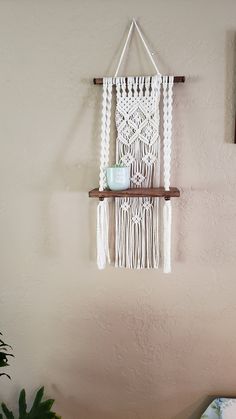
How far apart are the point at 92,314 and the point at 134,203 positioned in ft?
1.66

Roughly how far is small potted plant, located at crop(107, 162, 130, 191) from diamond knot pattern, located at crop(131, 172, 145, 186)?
88mm

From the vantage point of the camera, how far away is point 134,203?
4.09 feet

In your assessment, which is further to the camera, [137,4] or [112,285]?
[112,285]

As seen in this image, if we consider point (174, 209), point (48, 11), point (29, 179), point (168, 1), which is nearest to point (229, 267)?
point (174, 209)

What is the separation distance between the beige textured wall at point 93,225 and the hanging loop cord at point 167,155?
61 mm

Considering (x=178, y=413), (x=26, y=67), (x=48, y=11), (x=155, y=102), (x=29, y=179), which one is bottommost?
(x=178, y=413)

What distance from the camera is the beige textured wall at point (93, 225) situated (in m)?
1.20

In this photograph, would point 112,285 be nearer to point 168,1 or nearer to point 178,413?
point 178,413

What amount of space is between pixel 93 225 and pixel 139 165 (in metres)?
0.31

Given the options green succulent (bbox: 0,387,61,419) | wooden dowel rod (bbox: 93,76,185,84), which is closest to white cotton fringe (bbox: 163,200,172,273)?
wooden dowel rod (bbox: 93,76,185,84)

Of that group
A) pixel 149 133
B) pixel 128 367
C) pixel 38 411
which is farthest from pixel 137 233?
pixel 38 411

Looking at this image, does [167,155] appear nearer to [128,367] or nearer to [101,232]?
[101,232]

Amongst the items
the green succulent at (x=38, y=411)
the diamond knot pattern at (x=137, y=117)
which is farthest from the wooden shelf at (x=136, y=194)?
the green succulent at (x=38, y=411)

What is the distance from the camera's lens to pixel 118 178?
44.2 inches
